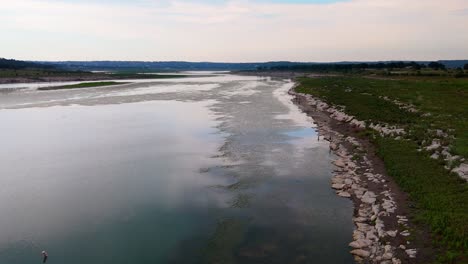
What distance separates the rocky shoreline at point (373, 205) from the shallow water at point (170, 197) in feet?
1.89

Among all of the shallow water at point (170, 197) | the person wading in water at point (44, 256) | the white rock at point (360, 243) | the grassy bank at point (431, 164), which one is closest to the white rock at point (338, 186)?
the shallow water at point (170, 197)

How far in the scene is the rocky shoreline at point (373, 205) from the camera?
36.5 feet

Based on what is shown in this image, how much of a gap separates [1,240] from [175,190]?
23.2ft

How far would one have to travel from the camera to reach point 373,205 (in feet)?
47.7

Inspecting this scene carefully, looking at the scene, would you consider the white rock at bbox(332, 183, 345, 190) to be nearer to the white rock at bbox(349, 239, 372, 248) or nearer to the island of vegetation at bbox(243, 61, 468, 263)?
the island of vegetation at bbox(243, 61, 468, 263)

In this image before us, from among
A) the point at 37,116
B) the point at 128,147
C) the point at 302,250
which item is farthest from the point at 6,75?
the point at 302,250

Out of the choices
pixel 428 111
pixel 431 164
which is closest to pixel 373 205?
pixel 431 164

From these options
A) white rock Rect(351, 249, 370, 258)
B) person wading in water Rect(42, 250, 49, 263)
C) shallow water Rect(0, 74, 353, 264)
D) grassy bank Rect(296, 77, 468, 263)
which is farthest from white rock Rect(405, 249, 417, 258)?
person wading in water Rect(42, 250, 49, 263)

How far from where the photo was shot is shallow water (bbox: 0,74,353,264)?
12000 millimetres

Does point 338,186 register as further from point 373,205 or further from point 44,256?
point 44,256

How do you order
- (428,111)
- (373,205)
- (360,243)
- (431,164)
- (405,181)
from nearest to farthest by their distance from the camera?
(360,243) < (373,205) < (405,181) < (431,164) < (428,111)

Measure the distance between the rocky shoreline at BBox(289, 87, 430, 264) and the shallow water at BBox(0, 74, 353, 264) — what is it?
1.89ft

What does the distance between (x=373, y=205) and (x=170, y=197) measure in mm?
8457

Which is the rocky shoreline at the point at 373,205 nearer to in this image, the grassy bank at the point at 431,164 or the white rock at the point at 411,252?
the white rock at the point at 411,252
